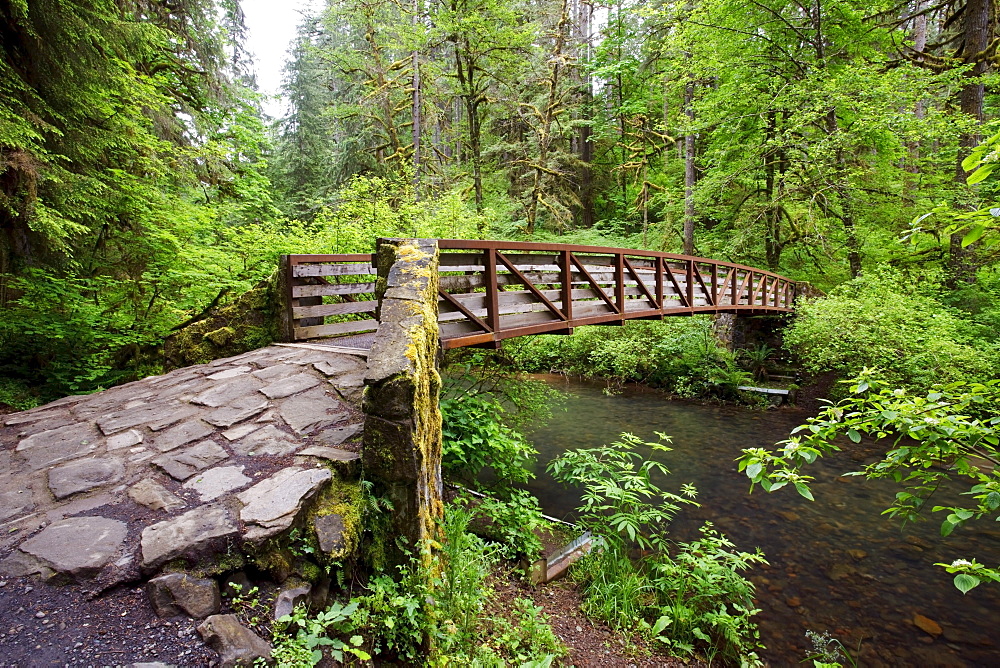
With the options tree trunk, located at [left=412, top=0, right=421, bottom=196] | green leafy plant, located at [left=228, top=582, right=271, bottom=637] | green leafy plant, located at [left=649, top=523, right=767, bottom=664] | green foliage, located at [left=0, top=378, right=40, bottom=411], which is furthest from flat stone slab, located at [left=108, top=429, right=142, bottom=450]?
tree trunk, located at [left=412, top=0, right=421, bottom=196]

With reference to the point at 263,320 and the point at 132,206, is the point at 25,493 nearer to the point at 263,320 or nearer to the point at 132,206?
the point at 263,320

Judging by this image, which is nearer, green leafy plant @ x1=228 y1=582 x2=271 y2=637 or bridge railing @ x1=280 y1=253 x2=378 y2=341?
green leafy plant @ x1=228 y1=582 x2=271 y2=637

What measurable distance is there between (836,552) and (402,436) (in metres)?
6.21

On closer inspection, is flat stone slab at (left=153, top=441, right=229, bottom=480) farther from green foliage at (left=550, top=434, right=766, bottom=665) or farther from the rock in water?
the rock in water

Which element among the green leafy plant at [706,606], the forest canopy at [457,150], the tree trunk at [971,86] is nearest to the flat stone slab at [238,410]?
the forest canopy at [457,150]

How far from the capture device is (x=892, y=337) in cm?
984

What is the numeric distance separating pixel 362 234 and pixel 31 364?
215 inches

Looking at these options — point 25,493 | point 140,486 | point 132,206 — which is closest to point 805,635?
point 140,486

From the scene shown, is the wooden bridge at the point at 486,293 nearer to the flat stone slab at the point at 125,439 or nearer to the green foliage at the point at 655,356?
the flat stone slab at the point at 125,439

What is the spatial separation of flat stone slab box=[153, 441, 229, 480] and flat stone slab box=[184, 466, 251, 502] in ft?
0.32

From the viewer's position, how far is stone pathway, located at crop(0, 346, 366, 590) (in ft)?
7.35

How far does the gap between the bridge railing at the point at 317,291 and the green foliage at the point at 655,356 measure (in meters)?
5.94

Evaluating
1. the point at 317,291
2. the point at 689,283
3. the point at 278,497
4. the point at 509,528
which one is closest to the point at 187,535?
the point at 278,497

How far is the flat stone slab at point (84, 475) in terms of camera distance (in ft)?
8.94
